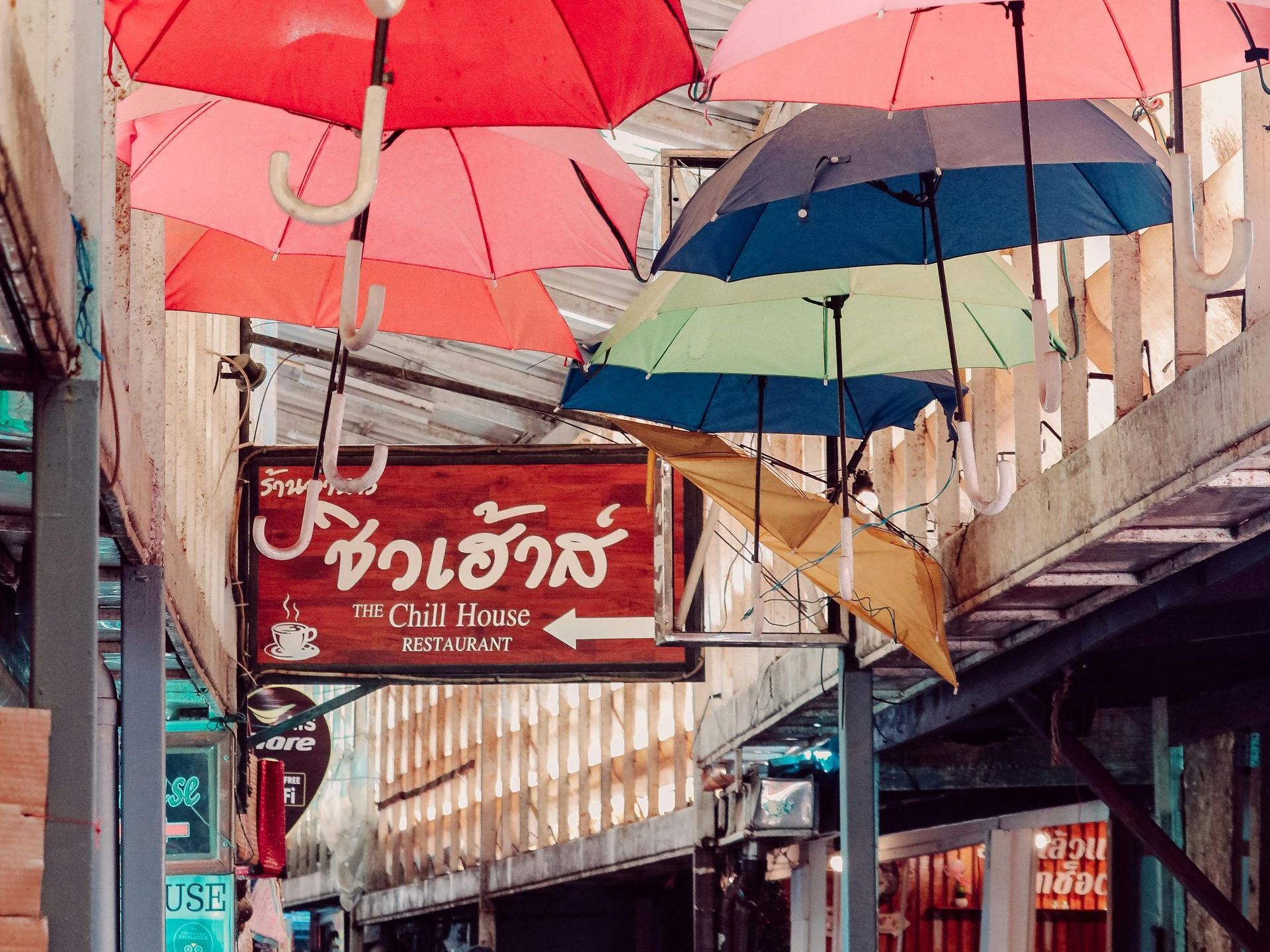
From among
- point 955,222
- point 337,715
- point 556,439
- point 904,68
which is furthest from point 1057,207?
point 337,715

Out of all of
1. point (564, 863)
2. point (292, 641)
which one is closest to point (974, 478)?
point (292, 641)

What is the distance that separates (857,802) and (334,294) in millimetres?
3583

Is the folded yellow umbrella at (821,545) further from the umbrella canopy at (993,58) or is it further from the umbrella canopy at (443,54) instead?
→ the umbrella canopy at (443,54)

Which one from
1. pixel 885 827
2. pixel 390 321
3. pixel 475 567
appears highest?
pixel 390 321

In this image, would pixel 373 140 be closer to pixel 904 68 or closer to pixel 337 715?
pixel 904 68

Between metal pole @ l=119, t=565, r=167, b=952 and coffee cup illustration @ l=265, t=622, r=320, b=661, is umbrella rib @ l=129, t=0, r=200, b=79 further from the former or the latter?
coffee cup illustration @ l=265, t=622, r=320, b=661

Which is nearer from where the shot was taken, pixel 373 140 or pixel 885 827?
pixel 373 140

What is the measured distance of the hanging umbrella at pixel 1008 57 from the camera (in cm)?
416

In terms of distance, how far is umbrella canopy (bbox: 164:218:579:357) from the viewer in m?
5.47

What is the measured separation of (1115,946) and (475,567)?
3.96 m

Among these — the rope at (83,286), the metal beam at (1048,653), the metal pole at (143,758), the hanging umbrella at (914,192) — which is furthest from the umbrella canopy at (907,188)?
the rope at (83,286)

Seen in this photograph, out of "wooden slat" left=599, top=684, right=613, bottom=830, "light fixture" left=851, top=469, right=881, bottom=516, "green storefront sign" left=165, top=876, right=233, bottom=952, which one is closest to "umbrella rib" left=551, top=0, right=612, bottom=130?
"light fixture" left=851, top=469, right=881, bottom=516

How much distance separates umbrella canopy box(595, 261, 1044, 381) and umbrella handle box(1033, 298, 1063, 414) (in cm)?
174

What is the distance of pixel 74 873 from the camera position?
266cm
